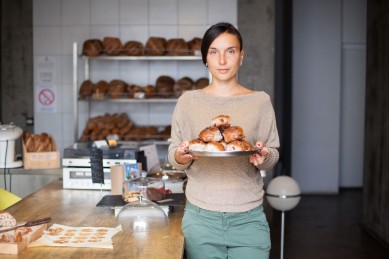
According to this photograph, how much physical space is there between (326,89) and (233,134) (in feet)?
19.9

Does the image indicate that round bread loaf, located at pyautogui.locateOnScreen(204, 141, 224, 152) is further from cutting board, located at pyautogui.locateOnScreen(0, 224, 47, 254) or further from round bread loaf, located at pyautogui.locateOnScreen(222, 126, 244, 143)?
cutting board, located at pyautogui.locateOnScreen(0, 224, 47, 254)

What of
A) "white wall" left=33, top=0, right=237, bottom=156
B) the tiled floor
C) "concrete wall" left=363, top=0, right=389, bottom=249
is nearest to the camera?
the tiled floor

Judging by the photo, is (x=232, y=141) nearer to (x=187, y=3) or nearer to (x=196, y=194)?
(x=196, y=194)

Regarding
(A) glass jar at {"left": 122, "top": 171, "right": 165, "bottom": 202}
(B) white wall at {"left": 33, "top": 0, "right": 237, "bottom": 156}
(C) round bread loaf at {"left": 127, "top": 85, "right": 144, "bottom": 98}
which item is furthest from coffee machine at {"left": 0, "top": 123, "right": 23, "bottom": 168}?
(B) white wall at {"left": 33, "top": 0, "right": 237, "bottom": 156}

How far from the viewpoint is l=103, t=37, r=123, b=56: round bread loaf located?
5504mm

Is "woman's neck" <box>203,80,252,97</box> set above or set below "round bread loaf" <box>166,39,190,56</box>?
below

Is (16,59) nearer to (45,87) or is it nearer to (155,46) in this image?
(45,87)

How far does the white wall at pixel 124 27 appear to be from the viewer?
5.82 meters

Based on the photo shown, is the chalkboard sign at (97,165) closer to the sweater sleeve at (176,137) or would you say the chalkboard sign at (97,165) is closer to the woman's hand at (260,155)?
the sweater sleeve at (176,137)

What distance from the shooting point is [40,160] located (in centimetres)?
389

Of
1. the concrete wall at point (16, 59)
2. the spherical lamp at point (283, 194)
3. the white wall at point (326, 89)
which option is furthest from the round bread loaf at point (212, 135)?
the white wall at point (326, 89)

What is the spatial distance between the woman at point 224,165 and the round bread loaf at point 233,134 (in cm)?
7

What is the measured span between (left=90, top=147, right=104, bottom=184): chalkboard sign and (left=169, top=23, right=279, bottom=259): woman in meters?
1.05

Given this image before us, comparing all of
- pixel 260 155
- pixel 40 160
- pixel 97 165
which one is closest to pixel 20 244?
pixel 260 155
